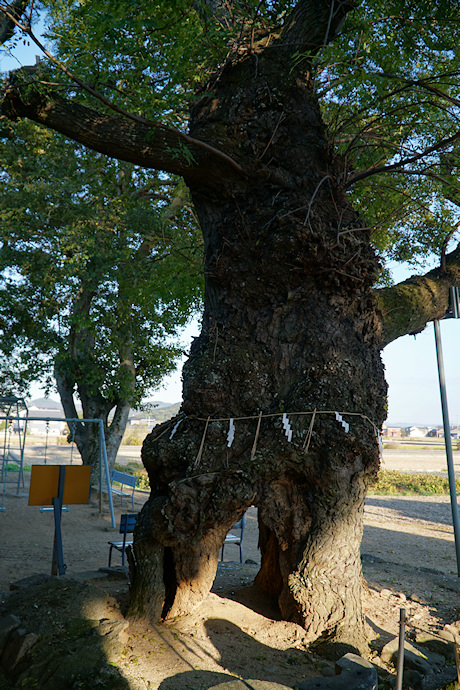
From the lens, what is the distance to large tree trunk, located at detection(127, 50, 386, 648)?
162 inches

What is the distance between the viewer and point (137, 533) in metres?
4.28

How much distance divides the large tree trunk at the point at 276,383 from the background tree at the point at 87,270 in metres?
4.93

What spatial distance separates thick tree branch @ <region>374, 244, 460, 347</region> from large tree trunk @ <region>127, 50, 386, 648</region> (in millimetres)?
447

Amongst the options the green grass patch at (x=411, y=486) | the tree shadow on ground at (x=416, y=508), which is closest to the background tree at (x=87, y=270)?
the tree shadow on ground at (x=416, y=508)

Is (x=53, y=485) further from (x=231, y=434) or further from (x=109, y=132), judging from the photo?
(x=109, y=132)

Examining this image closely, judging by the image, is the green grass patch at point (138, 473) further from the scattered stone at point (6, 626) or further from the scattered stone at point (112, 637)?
the scattered stone at point (112, 637)

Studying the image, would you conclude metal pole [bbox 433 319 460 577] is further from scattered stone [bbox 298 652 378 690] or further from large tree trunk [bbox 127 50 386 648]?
scattered stone [bbox 298 652 378 690]

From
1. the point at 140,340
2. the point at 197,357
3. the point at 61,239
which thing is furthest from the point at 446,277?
the point at 140,340

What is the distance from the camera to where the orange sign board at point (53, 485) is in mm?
5957

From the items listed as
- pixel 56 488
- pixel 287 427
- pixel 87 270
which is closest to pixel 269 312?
pixel 287 427

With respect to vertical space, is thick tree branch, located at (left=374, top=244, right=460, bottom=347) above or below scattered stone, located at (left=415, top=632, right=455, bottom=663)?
above

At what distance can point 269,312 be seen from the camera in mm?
4691

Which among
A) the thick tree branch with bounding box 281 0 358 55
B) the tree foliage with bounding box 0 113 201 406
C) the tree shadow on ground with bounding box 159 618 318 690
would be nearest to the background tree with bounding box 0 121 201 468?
Answer: the tree foliage with bounding box 0 113 201 406

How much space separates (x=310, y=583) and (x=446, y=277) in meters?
4.03
